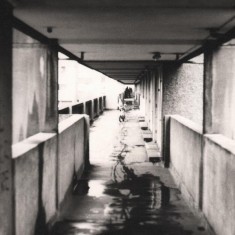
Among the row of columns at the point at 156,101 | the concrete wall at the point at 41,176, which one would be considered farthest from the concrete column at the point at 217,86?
the row of columns at the point at 156,101

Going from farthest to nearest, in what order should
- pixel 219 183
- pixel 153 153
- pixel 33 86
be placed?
pixel 153 153 → pixel 33 86 → pixel 219 183

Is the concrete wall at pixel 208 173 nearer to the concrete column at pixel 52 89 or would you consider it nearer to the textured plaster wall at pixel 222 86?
the textured plaster wall at pixel 222 86

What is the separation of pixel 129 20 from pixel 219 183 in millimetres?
2410

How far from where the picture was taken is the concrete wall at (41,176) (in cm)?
469

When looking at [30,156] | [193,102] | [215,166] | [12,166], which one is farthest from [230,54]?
[193,102]

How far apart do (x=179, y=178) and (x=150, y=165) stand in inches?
106

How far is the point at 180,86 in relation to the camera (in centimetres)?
1194

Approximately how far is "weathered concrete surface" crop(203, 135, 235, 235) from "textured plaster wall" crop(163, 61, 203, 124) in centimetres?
527

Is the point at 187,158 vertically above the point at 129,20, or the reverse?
the point at 129,20

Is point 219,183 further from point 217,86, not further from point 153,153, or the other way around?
point 153,153

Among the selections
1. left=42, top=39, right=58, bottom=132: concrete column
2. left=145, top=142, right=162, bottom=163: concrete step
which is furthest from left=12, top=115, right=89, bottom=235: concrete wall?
left=145, top=142, right=162, bottom=163: concrete step

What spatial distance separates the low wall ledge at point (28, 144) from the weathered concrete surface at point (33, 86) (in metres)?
0.46

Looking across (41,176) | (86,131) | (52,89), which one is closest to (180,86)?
(86,131)

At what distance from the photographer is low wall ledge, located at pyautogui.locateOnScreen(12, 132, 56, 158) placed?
4.81 m
